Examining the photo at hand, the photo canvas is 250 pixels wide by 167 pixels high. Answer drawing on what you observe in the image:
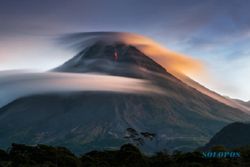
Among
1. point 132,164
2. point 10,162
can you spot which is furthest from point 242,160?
point 10,162

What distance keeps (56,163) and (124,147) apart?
1829cm

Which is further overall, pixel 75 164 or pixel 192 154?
pixel 192 154

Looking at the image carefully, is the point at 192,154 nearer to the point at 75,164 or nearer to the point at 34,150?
the point at 75,164

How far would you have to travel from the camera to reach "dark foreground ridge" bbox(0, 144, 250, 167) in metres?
80.8

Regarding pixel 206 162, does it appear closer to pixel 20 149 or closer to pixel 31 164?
pixel 31 164

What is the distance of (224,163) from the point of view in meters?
80.7

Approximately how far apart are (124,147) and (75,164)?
55.1 feet

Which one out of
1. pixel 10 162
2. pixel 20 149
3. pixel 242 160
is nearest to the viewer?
pixel 10 162

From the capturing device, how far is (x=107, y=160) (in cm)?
8825

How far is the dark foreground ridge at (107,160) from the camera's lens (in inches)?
3182

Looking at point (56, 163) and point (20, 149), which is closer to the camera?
point (56, 163)

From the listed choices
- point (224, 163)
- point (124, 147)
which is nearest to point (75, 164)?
point (124, 147)

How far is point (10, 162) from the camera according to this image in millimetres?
79812

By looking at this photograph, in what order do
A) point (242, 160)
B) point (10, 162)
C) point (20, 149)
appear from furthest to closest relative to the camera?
point (20, 149)
point (242, 160)
point (10, 162)
